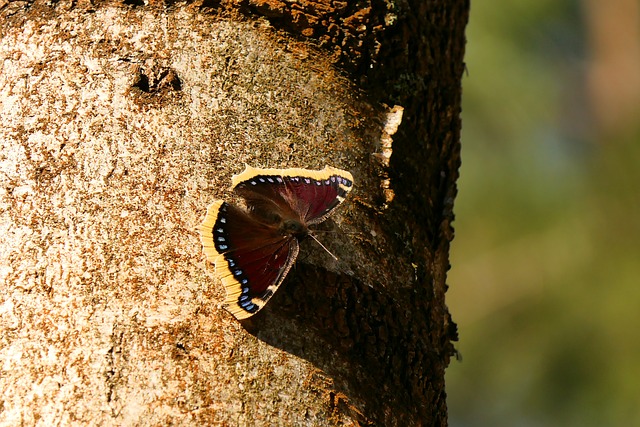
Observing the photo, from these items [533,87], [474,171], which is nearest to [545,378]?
[474,171]

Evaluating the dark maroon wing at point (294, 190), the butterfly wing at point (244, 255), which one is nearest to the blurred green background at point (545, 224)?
the dark maroon wing at point (294, 190)

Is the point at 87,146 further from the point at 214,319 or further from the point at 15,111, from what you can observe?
the point at 214,319

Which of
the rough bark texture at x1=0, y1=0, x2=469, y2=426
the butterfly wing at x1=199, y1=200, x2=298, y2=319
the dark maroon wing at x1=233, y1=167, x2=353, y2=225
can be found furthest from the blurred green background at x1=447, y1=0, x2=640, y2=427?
the butterfly wing at x1=199, y1=200, x2=298, y2=319

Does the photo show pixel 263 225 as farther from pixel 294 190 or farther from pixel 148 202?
pixel 148 202

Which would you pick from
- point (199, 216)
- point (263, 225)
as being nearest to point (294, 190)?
point (263, 225)

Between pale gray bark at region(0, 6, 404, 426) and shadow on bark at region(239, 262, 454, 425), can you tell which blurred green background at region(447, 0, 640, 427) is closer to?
shadow on bark at region(239, 262, 454, 425)
